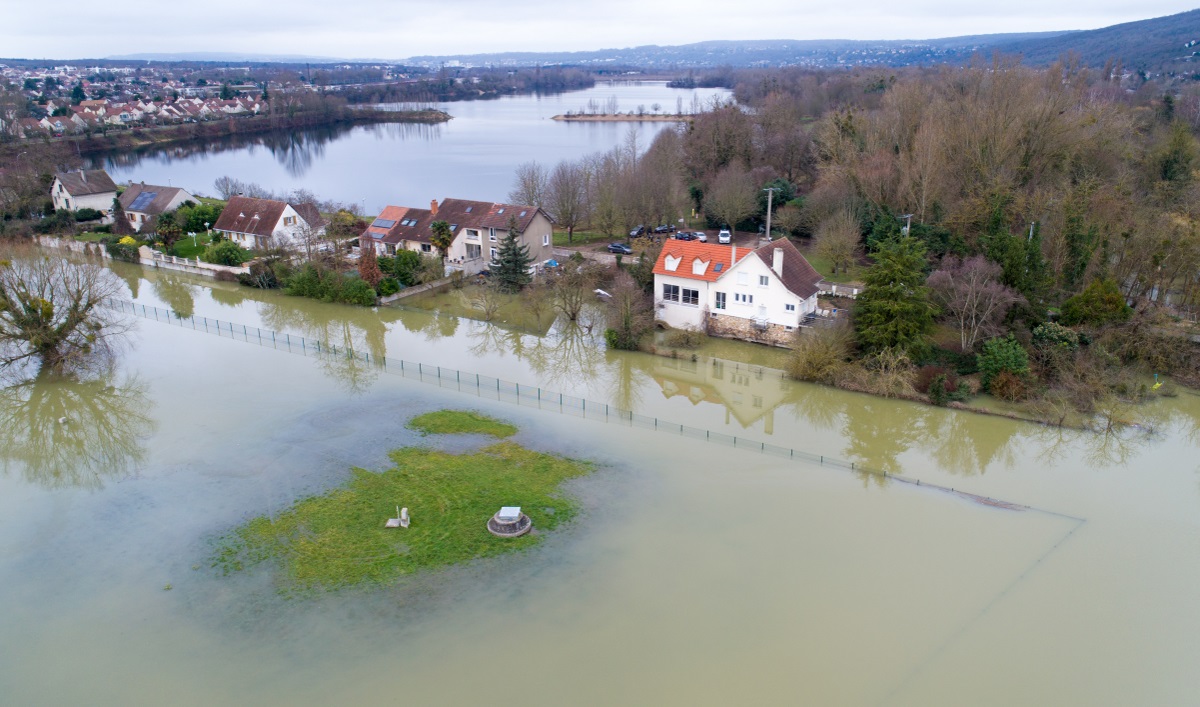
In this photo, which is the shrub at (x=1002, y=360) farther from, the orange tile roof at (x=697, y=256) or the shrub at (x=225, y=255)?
the shrub at (x=225, y=255)

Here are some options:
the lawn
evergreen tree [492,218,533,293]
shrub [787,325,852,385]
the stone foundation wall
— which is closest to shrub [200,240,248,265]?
evergreen tree [492,218,533,293]

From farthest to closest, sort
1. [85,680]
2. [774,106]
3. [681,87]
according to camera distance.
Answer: [681,87] < [774,106] < [85,680]

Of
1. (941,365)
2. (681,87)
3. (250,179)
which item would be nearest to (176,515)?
(941,365)

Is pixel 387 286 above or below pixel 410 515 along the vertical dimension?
above

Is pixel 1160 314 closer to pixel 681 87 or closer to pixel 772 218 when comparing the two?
pixel 772 218

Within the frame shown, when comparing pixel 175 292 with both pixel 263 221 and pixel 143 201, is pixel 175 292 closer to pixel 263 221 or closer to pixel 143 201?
pixel 263 221

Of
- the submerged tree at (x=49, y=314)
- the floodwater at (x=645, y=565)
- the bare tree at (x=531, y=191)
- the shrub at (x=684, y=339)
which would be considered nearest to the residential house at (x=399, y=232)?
the bare tree at (x=531, y=191)

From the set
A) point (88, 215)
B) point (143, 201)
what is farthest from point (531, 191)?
point (88, 215)
